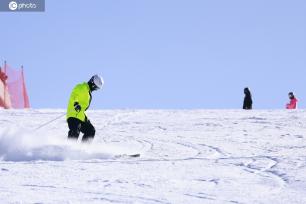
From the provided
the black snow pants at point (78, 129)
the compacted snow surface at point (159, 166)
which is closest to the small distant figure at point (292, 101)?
the compacted snow surface at point (159, 166)

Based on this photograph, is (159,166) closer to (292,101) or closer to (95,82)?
(95,82)

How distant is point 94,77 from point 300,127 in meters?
8.74

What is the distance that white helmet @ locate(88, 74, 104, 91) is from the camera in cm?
1099

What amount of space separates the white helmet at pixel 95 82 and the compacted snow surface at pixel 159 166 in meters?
1.00

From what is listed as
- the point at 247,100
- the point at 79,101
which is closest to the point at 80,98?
the point at 79,101

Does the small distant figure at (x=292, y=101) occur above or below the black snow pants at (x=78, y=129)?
below

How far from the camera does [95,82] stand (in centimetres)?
1098

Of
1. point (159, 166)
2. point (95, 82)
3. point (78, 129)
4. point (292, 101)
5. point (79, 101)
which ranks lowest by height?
point (292, 101)

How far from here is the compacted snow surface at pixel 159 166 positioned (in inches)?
255

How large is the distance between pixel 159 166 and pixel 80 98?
2.57 m

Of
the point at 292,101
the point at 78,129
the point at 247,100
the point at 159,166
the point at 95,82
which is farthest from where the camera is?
the point at 292,101

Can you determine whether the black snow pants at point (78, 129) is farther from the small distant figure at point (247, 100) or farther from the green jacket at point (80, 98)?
the small distant figure at point (247, 100)

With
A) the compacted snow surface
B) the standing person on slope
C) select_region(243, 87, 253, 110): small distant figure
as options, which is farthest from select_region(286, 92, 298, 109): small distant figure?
the standing person on slope

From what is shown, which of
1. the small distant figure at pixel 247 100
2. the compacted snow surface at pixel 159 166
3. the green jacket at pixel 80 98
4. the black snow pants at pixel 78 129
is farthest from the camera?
the small distant figure at pixel 247 100
